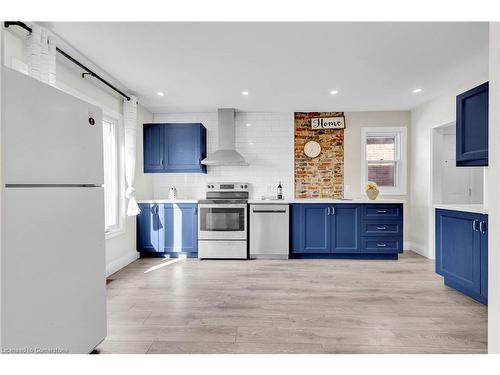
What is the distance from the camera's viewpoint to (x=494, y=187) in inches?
36.9

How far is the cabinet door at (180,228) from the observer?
425cm

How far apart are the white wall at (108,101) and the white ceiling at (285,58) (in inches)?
11.0

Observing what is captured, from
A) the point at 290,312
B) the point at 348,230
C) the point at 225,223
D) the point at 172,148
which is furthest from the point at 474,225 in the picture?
the point at 172,148

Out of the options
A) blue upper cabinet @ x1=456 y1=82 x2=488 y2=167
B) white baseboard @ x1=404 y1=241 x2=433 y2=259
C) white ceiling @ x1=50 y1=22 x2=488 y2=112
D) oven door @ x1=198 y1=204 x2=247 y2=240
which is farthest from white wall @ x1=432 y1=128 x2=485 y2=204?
oven door @ x1=198 y1=204 x2=247 y2=240

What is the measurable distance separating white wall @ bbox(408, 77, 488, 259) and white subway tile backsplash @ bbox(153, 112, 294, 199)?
6.88 ft

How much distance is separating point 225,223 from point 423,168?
335 centimetres

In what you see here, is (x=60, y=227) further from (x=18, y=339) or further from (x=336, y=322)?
(x=336, y=322)

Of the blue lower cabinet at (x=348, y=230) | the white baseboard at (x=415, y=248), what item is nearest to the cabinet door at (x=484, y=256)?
the blue lower cabinet at (x=348, y=230)

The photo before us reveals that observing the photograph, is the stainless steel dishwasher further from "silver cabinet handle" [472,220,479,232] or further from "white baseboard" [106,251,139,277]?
"silver cabinet handle" [472,220,479,232]

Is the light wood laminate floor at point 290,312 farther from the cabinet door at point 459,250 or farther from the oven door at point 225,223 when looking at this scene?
the oven door at point 225,223

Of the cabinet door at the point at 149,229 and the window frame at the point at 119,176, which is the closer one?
the window frame at the point at 119,176
